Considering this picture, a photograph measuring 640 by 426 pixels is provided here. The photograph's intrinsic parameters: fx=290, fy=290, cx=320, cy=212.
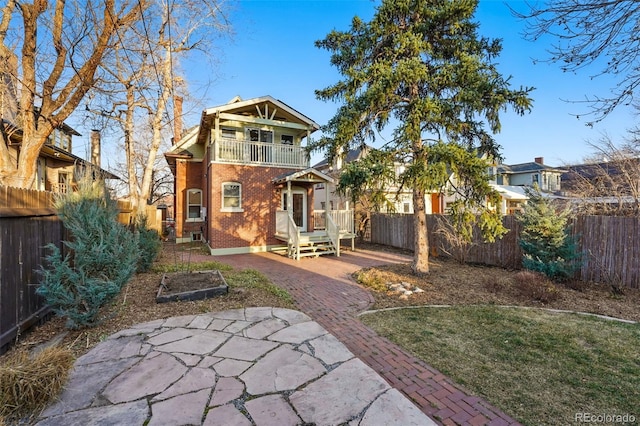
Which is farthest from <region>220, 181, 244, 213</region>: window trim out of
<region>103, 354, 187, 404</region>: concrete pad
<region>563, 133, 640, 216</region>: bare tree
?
<region>563, 133, 640, 216</region>: bare tree

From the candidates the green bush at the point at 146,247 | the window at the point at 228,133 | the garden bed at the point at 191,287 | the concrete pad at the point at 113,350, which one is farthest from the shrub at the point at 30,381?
the window at the point at 228,133

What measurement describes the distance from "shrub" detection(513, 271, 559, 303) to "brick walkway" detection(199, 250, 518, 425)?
3263 mm

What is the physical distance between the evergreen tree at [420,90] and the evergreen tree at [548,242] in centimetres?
144

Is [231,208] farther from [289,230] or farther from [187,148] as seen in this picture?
[187,148]

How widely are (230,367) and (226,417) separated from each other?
2.60ft

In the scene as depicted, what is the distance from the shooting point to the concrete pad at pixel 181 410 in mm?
2174

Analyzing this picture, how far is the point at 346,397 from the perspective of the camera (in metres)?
2.47

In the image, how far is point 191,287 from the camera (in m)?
5.82

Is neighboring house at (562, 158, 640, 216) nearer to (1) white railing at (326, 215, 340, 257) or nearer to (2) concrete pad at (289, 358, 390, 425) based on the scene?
(1) white railing at (326, 215, 340, 257)

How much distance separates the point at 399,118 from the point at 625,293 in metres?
6.63

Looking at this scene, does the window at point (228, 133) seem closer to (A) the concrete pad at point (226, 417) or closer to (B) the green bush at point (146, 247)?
(B) the green bush at point (146, 247)

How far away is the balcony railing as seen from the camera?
12.2 metres

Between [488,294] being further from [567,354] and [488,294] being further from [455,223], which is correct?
[567,354]

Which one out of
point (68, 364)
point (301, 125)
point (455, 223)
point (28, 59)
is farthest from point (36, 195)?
point (301, 125)
